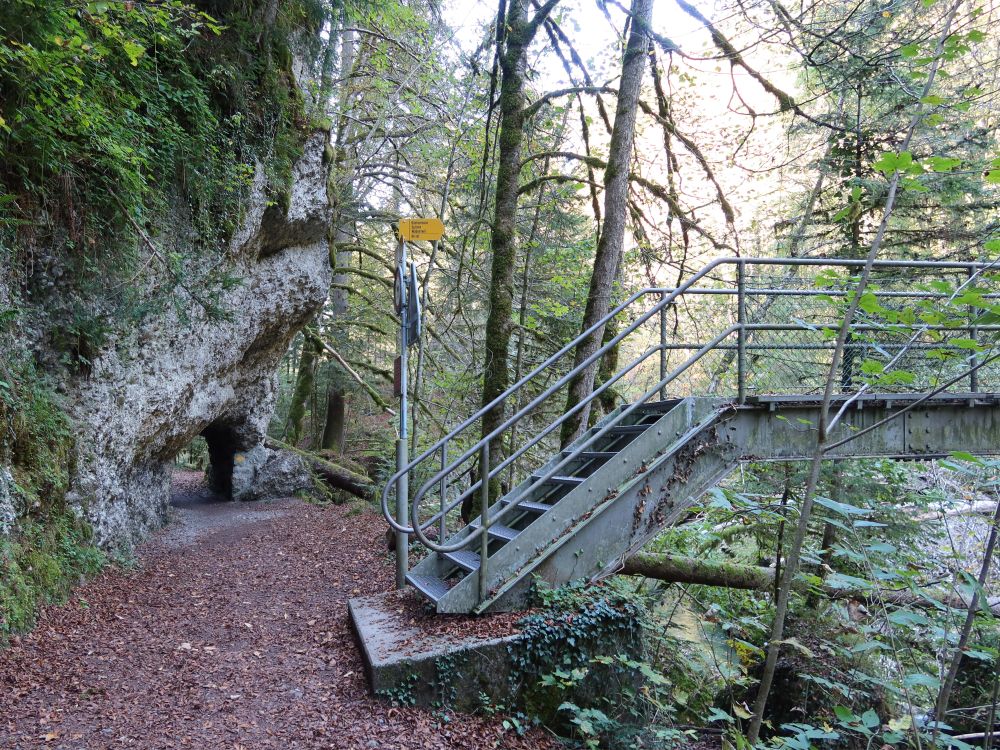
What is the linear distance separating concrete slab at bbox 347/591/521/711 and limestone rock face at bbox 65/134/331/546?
4056 millimetres

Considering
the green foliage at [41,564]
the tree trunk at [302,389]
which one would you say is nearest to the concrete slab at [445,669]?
the green foliage at [41,564]

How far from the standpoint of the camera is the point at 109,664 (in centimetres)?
438

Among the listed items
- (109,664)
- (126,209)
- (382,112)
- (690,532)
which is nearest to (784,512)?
(690,532)

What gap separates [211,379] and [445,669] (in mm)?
7138

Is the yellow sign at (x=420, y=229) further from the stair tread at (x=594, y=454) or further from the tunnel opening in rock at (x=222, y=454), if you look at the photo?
the tunnel opening in rock at (x=222, y=454)

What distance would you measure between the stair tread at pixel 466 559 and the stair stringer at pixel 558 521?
0.20m

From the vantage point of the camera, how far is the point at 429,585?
4.93 metres

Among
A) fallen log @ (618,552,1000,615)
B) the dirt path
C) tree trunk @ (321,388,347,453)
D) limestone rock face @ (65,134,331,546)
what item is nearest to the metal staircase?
the dirt path

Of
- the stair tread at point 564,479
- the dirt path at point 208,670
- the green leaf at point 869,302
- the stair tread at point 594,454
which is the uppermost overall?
the green leaf at point 869,302

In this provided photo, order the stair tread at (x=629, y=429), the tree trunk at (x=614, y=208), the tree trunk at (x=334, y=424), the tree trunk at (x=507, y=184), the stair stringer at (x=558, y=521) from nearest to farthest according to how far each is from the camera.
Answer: the stair stringer at (x=558, y=521) → the stair tread at (x=629, y=429) → the tree trunk at (x=614, y=208) → the tree trunk at (x=507, y=184) → the tree trunk at (x=334, y=424)

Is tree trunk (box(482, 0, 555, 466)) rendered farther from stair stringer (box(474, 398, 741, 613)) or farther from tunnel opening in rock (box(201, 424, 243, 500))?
tunnel opening in rock (box(201, 424, 243, 500))

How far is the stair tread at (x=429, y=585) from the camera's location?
4.60 m

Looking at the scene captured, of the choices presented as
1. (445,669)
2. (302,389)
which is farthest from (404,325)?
(302,389)

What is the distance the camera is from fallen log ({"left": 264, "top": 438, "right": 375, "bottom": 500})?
40.5ft
